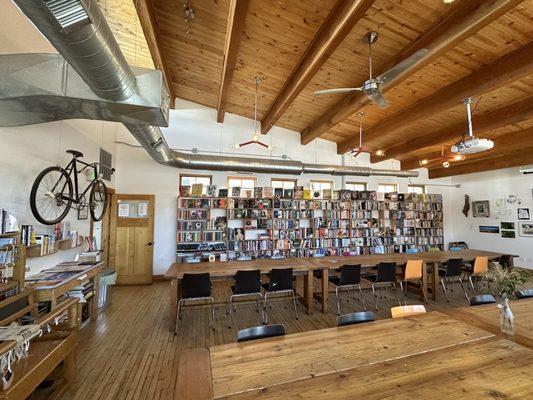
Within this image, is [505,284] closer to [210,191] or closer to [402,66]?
[402,66]

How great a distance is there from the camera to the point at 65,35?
1405 mm

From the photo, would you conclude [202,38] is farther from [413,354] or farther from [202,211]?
[413,354]

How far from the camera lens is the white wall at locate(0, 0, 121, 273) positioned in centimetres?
253

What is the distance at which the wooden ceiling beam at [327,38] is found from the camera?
7.52 feet

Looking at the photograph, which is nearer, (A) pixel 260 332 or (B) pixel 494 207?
(A) pixel 260 332

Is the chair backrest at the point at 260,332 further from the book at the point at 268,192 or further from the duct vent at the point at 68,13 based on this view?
the book at the point at 268,192

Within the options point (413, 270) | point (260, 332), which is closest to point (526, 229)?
point (413, 270)

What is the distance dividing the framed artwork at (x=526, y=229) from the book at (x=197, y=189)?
859 cm

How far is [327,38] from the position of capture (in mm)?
2652

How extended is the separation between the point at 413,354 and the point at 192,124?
617cm

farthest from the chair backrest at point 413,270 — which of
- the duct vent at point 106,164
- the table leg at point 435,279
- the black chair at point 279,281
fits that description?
the duct vent at point 106,164

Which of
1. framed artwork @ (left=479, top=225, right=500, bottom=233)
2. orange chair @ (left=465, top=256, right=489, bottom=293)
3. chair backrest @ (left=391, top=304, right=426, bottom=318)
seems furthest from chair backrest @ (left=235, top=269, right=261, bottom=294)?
framed artwork @ (left=479, top=225, right=500, bottom=233)

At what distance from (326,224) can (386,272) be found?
2652 mm

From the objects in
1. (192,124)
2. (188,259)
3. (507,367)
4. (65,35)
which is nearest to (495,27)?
(507,367)
